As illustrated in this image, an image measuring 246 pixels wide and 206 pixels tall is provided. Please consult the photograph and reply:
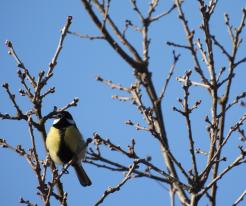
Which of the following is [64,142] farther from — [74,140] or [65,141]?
[74,140]

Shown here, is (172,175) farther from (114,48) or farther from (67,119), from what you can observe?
(67,119)

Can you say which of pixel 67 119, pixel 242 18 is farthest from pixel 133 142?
pixel 67 119

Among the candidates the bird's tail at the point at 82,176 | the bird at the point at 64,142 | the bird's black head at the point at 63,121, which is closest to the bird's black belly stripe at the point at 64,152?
the bird at the point at 64,142

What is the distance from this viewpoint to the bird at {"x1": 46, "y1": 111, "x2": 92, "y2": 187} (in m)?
6.35

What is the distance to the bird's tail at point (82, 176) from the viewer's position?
6.80 metres

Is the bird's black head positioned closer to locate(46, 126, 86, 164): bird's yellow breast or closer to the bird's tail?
locate(46, 126, 86, 164): bird's yellow breast

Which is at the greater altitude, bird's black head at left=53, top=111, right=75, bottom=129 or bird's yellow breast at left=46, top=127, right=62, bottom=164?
bird's black head at left=53, top=111, right=75, bottom=129

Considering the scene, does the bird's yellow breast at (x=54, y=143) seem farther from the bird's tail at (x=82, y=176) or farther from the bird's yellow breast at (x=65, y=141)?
the bird's tail at (x=82, y=176)

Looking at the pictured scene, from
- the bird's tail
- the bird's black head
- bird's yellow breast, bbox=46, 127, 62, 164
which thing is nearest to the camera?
bird's yellow breast, bbox=46, 127, 62, 164

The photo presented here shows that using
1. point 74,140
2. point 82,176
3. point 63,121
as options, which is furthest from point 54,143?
point 82,176

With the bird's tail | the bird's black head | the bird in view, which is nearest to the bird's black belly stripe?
the bird

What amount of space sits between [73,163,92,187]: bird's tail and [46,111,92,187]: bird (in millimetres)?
54

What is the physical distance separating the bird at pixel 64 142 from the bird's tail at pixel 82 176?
0.18ft

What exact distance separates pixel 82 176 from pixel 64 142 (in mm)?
756
